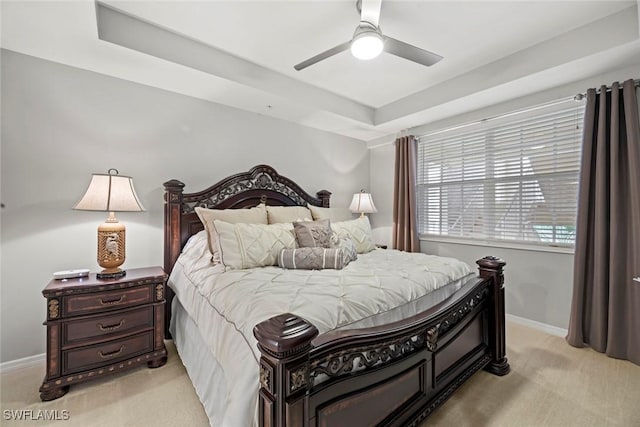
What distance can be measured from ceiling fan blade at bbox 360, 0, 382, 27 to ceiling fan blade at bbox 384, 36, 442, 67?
152mm

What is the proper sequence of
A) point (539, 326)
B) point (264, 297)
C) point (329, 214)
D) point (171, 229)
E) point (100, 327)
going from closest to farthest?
point (264, 297)
point (100, 327)
point (171, 229)
point (539, 326)
point (329, 214)

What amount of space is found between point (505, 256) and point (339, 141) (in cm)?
261

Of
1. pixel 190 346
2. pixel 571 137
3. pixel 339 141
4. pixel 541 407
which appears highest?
pixel 339 141

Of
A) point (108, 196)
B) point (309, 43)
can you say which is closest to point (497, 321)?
point (309, 43)

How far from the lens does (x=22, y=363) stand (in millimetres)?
2082

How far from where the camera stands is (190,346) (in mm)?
2021

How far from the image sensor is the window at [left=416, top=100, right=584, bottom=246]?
2.71 m

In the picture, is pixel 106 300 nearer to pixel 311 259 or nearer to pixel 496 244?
pixel 311 259

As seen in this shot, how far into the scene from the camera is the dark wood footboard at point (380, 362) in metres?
0.90

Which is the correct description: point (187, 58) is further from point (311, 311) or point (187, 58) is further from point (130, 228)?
point (311, 311)

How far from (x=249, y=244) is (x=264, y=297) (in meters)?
0.78

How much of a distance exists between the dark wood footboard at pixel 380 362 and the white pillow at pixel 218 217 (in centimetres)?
130

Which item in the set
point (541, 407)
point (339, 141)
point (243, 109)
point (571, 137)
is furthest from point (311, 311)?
point (339, 141)

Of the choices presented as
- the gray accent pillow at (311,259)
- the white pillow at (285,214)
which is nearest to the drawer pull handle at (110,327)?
the gray accent pillow at (311,259)
